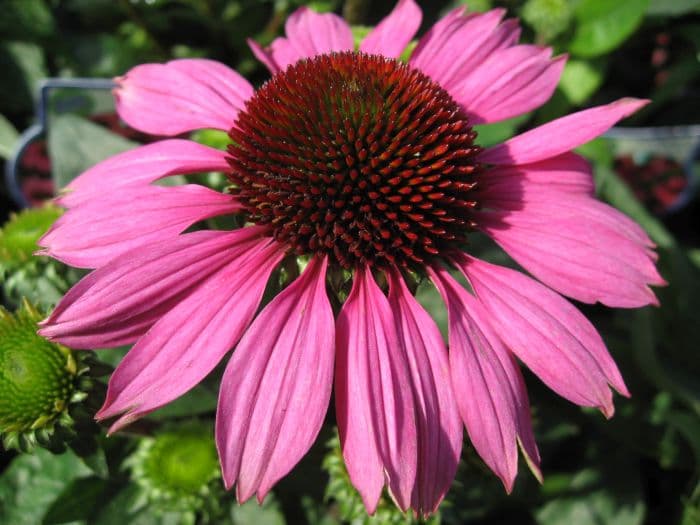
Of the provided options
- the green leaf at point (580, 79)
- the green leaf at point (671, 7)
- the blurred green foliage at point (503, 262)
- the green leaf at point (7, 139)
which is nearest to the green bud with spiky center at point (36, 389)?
the blurred green foliage at point (503, 262)

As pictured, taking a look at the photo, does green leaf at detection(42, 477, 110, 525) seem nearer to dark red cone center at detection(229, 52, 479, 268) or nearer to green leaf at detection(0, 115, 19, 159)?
dark red cone center at detection(229, 52, 479, 268)

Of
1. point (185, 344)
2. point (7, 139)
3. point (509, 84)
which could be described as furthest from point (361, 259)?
point (7, 139)

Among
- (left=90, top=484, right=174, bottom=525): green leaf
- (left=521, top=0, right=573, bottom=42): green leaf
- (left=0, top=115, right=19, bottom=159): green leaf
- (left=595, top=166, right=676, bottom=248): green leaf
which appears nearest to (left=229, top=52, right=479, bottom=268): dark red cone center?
(left=90, top=484, right=174, bottom=525): green leaf

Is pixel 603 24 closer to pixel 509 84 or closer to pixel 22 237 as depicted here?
pixel 509 84

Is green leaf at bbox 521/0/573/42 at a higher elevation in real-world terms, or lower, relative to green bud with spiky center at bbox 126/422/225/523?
higher

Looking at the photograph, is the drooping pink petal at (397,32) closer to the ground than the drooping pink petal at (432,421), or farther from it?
farther from it

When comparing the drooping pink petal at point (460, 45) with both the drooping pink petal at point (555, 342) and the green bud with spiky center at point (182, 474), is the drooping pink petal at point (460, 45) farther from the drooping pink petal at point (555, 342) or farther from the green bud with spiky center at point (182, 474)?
the green bud with spiky center at point (182, 474)
